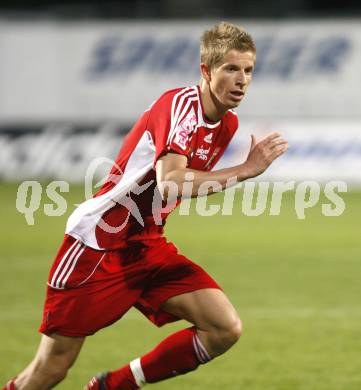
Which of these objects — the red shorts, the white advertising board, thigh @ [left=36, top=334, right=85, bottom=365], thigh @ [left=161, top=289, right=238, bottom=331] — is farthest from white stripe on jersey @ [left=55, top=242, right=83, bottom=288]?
the white advertising board

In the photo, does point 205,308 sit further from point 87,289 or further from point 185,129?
point 185,129

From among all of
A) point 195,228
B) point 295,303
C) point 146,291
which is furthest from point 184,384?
point 195,228

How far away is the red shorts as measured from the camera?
518cm

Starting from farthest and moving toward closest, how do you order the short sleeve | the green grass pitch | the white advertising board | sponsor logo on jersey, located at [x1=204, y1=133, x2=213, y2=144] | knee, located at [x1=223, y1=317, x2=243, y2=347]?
the white advertising board
the green grass pitch
knee, located at [x1=223, y1=317, x2=243, y2=347]
sponsor logo on jersey, located at [x1=204, y1=133, x2=213, y2=144]
the short sleeve

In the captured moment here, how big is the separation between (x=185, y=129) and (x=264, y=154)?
42 cm

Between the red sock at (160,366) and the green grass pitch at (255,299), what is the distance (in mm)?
727

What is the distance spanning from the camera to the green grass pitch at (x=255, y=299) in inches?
258

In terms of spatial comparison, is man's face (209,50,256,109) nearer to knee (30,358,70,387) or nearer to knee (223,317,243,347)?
knee (223,317,243,347)

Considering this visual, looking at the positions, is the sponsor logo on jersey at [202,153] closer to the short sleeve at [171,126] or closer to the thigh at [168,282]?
the short sleeve at [171,126]

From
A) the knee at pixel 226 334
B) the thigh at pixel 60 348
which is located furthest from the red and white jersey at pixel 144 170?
the knee at pixel 226 334

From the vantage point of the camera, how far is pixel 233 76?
4910mm

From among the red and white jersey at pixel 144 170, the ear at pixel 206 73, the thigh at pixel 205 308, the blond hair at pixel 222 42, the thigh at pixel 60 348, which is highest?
the blond hair at pixel 222 42

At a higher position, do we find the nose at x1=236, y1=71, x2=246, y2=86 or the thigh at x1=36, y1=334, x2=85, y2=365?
the nose at x1=236, y1=71, x2=246, y2=86

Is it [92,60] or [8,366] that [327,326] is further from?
[92,60]
